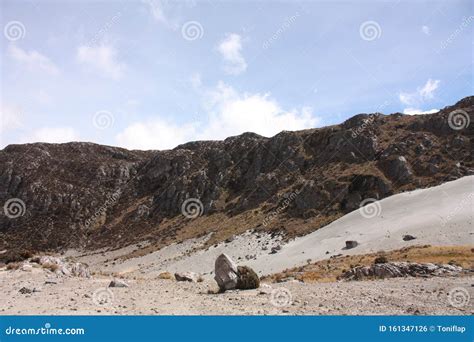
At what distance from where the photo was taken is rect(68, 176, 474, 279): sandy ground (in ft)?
153

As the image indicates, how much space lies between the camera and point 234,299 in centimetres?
1639

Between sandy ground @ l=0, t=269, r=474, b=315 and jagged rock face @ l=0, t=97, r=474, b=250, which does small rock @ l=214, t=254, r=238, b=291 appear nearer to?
sandy ground @ l=0, t=269, r=474, b=315

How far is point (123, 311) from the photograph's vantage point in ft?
42.3

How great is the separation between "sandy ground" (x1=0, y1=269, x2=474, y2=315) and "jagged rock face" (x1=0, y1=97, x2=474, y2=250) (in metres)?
52.2

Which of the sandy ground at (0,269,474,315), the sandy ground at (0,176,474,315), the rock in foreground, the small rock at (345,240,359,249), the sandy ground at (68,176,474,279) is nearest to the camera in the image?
the sandy ground at (0,269,474,315)

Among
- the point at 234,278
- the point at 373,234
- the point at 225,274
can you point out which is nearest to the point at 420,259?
the point at 234,278

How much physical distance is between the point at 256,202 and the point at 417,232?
55.5 metres

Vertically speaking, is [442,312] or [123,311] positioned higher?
[123,311]

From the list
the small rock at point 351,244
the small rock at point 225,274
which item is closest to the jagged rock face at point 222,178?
the small rock at point 351,244

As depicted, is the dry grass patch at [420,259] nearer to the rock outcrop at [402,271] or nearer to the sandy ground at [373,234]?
the rock outcrop at [402,271]

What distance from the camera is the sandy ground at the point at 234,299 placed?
1338 cm

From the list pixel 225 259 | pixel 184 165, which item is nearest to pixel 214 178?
pixel 184 165

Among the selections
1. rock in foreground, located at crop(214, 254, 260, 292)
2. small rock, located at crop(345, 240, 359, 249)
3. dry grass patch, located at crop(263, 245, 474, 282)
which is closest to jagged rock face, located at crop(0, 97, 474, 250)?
small rock, located at crop(345, 240, 359, 249)
